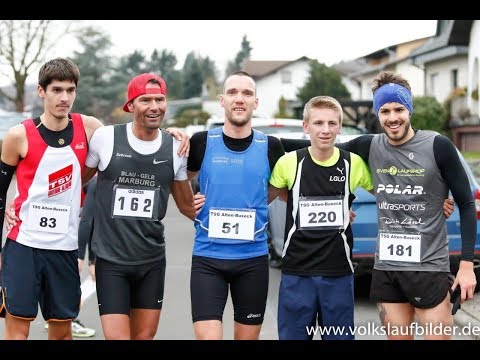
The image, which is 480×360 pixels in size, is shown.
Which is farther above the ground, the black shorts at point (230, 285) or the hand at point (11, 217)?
the hand at point (11, 217)

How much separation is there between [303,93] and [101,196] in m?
68.5

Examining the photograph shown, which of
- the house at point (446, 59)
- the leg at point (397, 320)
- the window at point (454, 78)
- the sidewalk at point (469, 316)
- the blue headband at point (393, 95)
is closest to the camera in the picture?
the leg at point (397, 320)

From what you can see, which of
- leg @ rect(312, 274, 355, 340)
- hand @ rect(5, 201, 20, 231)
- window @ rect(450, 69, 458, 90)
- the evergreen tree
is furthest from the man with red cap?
the evergreen tree

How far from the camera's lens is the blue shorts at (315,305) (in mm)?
5379

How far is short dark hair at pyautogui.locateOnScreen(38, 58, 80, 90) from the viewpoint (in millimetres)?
5566

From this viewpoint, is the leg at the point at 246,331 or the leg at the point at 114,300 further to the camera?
the leg at the point at 246,331

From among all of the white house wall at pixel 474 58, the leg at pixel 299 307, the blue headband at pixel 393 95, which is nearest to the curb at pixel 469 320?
the leg at pixel 299 307

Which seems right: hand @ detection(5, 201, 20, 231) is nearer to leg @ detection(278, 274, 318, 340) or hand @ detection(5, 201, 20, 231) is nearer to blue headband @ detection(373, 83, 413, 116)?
leg @ detection(278, 274, 318, 340)

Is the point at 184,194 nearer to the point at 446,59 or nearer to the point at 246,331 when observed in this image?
the point at 246,331

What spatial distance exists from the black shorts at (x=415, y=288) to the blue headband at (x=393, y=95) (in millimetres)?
1089

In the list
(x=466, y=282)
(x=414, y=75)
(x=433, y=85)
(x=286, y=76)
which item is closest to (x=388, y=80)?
(x=466, y=282)

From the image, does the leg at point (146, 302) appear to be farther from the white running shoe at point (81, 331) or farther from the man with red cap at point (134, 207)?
the white running shoe at point (81, 331)

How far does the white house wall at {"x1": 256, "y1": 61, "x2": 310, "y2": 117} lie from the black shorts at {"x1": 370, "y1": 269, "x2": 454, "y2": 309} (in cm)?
8377

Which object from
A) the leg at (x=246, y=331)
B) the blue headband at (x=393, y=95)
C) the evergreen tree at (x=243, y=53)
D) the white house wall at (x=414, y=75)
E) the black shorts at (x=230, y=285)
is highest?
the evergreen tree at (x=243, y=53)
